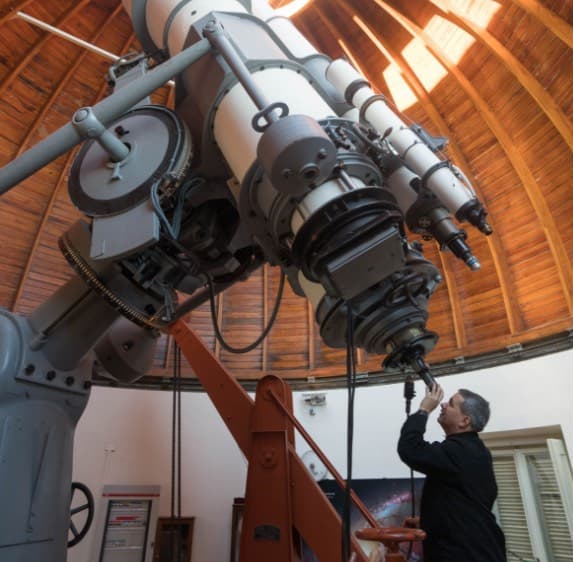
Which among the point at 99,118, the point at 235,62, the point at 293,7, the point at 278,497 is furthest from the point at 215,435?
the point at 293,7

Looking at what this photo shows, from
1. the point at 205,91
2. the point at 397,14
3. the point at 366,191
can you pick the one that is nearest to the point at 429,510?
the point at 366,191

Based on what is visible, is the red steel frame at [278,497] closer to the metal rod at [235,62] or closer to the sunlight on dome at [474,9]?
the metal rod at [235,62]

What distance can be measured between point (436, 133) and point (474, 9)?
4.42 feet

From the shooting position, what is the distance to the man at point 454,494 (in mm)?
1785

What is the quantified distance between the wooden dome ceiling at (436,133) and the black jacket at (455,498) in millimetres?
3013

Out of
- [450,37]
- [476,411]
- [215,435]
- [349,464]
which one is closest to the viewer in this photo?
[349,464]

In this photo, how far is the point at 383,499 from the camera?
4.68 metres

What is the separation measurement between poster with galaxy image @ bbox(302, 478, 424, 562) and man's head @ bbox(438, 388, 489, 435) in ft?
8.71

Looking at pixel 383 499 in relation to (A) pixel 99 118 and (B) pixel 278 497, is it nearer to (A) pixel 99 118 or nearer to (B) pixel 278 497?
(B) pixel 278 497

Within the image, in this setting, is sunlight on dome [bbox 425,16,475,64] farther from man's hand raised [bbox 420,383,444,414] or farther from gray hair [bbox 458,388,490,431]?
man's hand raised [bbox 420,383,444,414]

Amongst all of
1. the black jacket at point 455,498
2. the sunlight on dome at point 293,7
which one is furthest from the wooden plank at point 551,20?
the black jacket at point 455,498

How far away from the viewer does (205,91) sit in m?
2.27

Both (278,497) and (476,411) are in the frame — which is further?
(278,497)

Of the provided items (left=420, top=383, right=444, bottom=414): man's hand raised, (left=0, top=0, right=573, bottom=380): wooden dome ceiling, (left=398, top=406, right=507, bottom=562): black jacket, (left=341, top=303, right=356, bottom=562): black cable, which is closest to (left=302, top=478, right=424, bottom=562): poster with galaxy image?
(left=0, top=0, right=573, bottom=380): wooden dome ceiling
